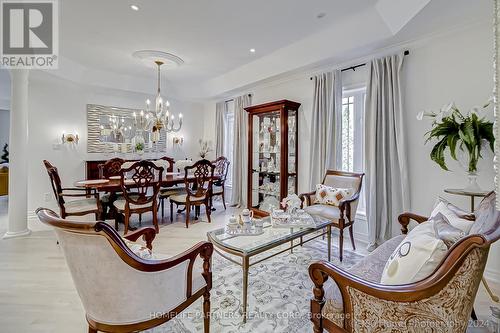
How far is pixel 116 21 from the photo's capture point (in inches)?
127

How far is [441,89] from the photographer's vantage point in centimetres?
291

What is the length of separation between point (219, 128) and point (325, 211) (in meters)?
3.93

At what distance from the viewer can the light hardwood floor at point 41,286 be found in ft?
6.01

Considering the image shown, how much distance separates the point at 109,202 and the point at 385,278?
397 centimetres

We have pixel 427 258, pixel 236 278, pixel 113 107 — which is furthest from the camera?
pixel 113 107

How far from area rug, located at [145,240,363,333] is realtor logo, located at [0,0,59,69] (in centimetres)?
356

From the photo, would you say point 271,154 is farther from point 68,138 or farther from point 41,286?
point 68,138

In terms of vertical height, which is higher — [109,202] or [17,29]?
[17,29]

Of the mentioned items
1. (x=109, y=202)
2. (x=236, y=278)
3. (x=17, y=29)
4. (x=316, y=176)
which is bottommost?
(x=236, y=278)

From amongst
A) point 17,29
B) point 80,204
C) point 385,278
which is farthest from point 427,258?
point 17,29

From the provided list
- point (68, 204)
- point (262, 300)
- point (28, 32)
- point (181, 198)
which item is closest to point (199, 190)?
point (181, 198)

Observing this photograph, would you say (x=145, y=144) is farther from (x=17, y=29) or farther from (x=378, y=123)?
(x=378, y=123)

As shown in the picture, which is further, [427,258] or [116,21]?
[116,21]

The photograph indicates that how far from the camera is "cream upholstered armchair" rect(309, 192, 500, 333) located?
3.29ft
